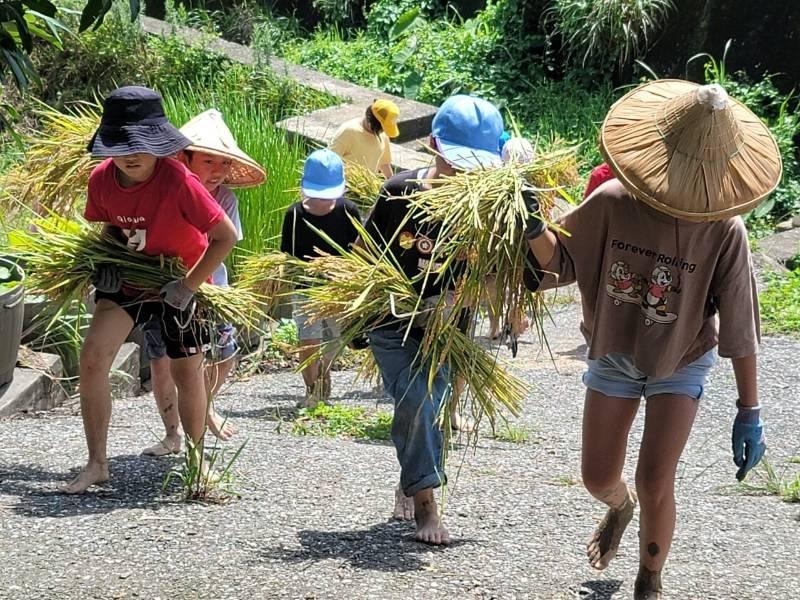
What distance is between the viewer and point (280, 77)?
1198 cm

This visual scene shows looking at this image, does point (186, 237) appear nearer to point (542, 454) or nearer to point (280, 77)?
point (542, 454)

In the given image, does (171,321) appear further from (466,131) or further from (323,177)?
(323,177)

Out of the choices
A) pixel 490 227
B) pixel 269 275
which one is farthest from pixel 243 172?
pixel 490 227

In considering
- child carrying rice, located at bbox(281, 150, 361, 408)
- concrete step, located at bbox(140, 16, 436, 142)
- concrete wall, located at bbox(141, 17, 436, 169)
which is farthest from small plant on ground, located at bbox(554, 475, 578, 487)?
concrete step, located at bbox(140, 16, 436, 142)

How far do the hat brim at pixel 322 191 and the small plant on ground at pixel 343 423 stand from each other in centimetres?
115

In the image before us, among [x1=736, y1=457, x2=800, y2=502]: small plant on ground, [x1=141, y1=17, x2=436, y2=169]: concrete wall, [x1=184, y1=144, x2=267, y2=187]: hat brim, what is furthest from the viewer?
[x1=141, y1=17, x2=436, y2=169]: concrete wall

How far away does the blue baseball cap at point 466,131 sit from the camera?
14.6 ft

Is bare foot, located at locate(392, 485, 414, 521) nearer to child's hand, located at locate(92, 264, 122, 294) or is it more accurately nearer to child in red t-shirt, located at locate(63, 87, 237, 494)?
child in red t-shirt, located at locate(63, 87, 237, 494)

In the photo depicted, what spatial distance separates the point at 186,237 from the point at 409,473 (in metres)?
1.29

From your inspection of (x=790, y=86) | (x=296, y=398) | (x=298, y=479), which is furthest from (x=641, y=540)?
(x=790, y=86)

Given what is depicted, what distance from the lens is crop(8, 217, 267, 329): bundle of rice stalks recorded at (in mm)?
4941

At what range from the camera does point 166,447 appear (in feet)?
18.2

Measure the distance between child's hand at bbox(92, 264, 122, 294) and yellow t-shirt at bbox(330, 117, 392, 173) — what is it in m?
3.49

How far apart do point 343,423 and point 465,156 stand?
2470 millimetres
